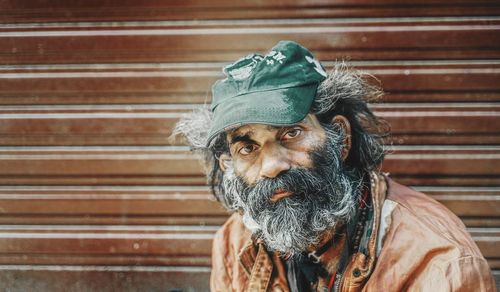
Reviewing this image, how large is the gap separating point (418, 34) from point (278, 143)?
1.52m

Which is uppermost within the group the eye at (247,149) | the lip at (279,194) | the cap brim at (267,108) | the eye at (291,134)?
the cap brim at (267,108)

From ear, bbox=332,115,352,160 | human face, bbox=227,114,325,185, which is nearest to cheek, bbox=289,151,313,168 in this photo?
human face, bbox=227,114,325,185

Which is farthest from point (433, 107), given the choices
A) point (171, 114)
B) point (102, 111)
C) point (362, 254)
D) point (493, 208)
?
point (102, 111)

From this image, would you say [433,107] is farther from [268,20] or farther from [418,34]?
[268,20]

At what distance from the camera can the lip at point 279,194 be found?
70.6 inches

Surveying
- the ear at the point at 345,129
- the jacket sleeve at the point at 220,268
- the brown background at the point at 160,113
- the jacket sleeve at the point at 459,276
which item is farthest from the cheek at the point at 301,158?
the brown background at the point at 160,113

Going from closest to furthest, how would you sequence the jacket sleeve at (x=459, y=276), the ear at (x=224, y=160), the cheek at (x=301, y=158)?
the jacket sleeve at (x=459, y=276) → the cheek at (x=301, y=158) → the ear at (x=224, y=160)

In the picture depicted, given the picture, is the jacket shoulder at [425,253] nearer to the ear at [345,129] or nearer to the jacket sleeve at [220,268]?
the ear at [345,129]

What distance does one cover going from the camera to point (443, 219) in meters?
1.83

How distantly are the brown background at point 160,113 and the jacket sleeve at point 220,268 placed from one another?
0.72m

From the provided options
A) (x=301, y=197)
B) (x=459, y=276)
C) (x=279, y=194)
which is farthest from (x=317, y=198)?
(x=459, y=276)

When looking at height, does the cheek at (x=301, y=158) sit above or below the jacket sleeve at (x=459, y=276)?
above

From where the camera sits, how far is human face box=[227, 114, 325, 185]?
5.84ft

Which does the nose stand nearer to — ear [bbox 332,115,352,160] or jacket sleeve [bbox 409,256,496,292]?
ear [bbox 332,115,352,160]
